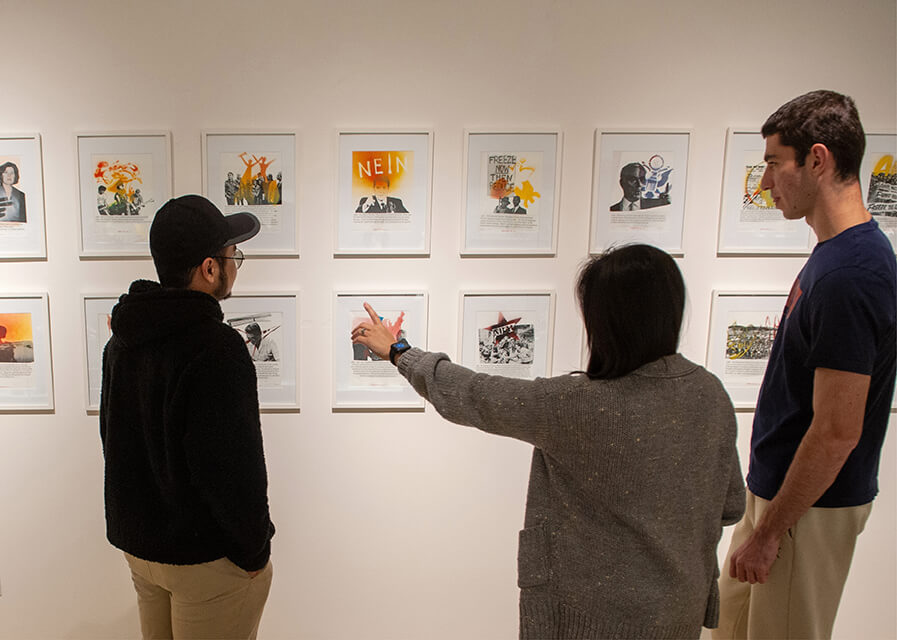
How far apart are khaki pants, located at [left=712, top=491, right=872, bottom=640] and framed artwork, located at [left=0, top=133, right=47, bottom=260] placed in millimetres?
2730

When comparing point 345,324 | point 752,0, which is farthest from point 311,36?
point 752,0

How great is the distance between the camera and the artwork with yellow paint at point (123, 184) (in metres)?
2.05

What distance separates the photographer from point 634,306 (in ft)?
3.58

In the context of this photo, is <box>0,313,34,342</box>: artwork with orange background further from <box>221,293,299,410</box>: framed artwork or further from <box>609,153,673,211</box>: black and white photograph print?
<box>609,153,673,211</box>: black and white photograph print

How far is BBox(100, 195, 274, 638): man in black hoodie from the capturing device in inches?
50.9

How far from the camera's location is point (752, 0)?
2.03m

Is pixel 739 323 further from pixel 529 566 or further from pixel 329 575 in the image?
pixel 329 575

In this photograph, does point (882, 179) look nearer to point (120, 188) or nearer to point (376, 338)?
point (376, 338)

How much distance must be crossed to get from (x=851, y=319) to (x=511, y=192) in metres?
1.18

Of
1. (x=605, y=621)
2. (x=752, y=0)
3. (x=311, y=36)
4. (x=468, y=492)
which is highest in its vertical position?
(x=752, y=0)

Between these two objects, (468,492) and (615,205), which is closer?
(615,205)

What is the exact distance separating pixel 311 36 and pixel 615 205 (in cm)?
132

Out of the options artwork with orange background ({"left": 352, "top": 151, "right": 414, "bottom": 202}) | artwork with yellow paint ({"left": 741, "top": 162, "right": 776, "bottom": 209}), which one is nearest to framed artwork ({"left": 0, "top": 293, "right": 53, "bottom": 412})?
artwork with orange background ({"left": 352, "top": 151, "right": 414, "bottom": 202})

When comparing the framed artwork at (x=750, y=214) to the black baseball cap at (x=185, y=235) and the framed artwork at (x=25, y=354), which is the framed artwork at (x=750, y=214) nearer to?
the black baseball cap at (x=185, y=235)
